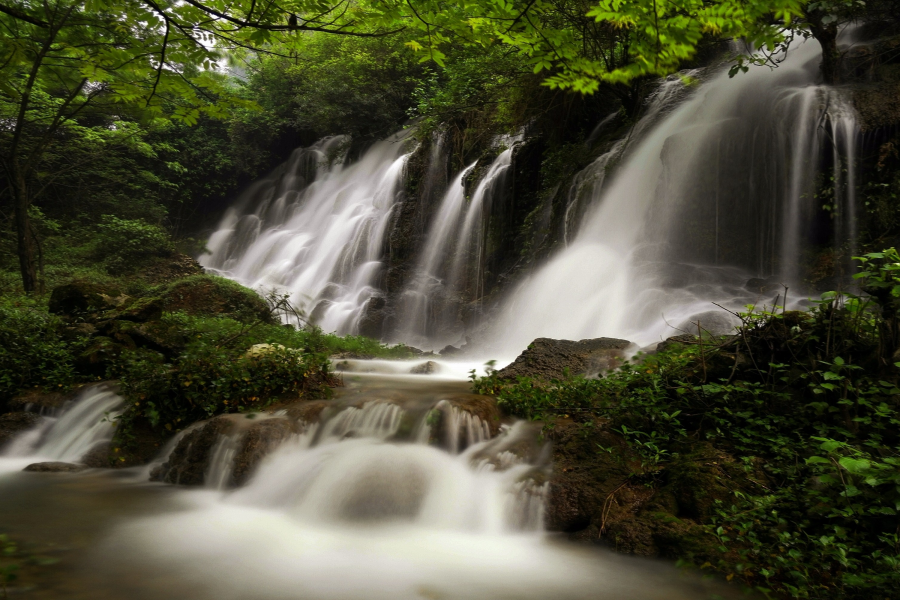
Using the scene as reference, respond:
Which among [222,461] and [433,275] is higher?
[433,275]

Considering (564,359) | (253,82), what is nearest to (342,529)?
(564,359)

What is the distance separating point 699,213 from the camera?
400 inches

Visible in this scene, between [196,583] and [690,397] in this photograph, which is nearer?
[196,583]

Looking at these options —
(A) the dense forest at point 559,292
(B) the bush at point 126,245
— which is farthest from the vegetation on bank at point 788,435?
(B) the bush at point 126,245

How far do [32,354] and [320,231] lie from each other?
13.9 metres

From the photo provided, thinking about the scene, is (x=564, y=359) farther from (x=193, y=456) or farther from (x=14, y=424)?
(x=14, y=424)

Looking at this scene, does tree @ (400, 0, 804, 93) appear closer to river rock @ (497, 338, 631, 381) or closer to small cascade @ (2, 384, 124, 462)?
river rock @ (497, 338, 631, 381)

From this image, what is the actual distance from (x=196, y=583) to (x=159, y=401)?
323 cm

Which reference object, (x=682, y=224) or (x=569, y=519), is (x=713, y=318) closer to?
(x=682, y=224)

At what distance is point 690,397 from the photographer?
14.0 ft

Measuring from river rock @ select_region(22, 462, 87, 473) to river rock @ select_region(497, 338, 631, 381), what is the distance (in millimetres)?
4784

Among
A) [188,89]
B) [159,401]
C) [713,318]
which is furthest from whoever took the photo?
[713,318]

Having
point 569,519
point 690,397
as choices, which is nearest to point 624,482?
point 569,519

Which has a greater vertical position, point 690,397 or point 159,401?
point 690,397
